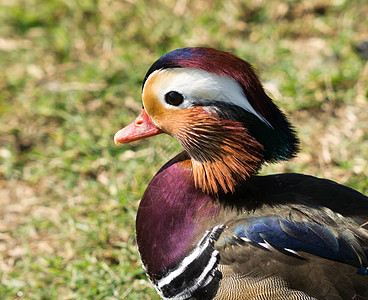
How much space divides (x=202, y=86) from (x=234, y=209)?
51cm

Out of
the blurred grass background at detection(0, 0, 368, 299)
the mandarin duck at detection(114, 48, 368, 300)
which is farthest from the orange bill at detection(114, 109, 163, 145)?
the blurred grass background at detection(0, 0, 368, 299)

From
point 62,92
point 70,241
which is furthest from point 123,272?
point 62,92

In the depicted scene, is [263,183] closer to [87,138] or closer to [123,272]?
[123,272]

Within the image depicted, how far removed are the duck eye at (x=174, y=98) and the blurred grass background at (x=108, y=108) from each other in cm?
107

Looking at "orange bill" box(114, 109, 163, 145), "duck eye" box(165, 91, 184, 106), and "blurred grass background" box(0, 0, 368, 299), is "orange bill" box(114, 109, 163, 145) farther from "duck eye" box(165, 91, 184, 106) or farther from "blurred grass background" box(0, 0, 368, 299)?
"blurred grass background" box(0, 0, 368, 299)

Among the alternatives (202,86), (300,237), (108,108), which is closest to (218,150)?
(202,86)

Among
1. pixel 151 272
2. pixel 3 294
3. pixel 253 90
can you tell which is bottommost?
pixel 3 294

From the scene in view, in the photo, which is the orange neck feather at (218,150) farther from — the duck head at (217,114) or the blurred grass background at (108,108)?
the blurred grass background at (108,108)

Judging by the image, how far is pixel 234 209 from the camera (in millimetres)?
2145

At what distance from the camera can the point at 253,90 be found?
1986 millimetres

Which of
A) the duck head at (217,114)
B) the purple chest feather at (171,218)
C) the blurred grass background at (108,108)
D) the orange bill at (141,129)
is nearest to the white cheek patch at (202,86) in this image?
the duck head at (217,114)

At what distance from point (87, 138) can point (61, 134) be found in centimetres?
21

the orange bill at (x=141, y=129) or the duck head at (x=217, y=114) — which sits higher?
the duck head at (x=217, y=114)

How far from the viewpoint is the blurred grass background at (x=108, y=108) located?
2.94 m
